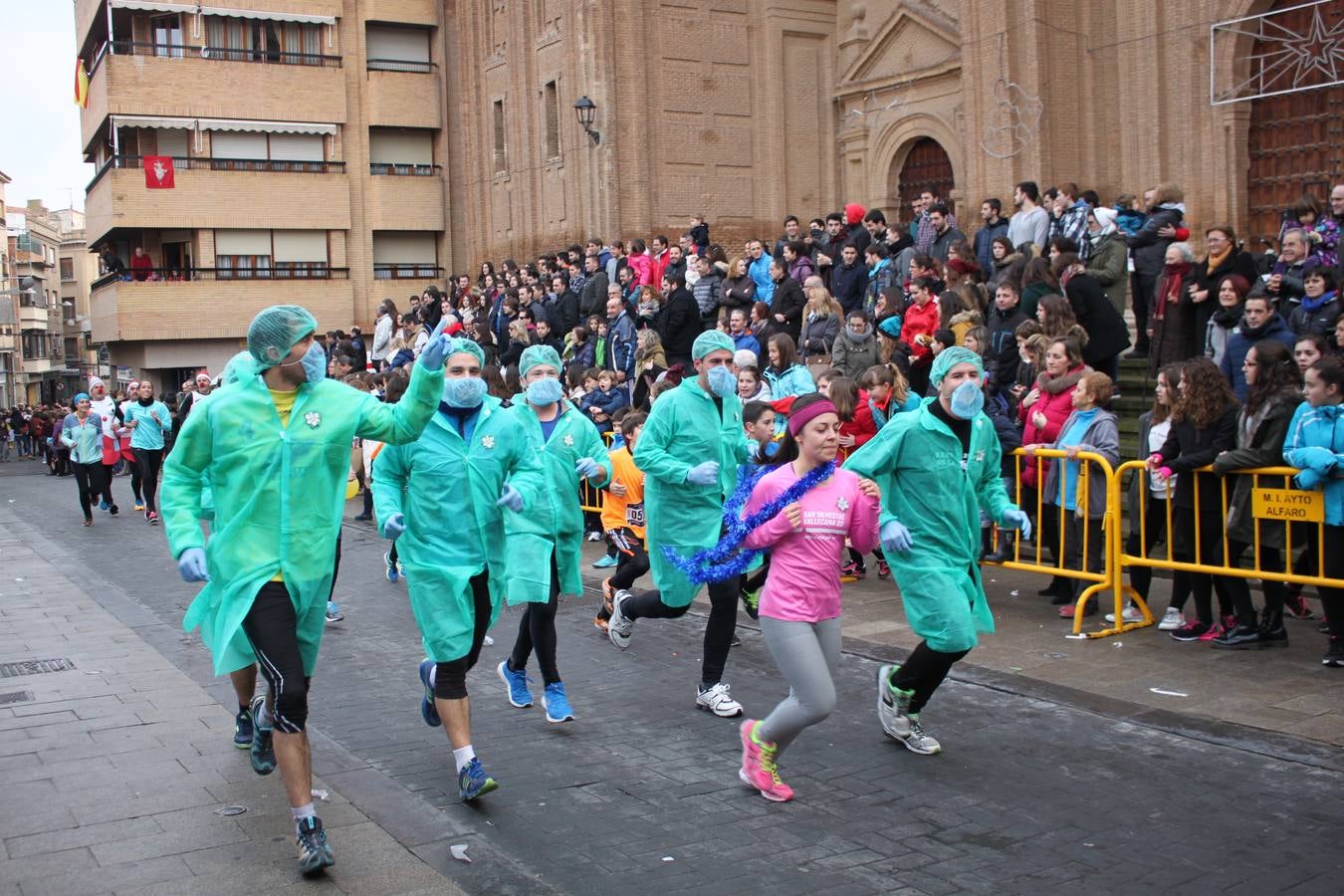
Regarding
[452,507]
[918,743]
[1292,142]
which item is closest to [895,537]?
[918,743]

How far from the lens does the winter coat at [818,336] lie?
15.1m

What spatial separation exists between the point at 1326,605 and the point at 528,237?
26.7m

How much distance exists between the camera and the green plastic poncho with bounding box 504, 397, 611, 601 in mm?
7262

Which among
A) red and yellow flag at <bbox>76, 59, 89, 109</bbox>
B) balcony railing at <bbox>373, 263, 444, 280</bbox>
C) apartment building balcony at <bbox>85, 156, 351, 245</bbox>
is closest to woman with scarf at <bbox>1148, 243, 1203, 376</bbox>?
balcony railing at <bbox>373, 263, 444, 280</bbox>

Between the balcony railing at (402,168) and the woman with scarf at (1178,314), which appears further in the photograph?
the balcony railing at (402,168)

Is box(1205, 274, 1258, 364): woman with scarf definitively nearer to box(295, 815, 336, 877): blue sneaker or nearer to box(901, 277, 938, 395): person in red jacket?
box(901, 277, 938, 395): person in red jacket

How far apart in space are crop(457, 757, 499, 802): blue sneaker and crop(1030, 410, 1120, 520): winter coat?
547cm

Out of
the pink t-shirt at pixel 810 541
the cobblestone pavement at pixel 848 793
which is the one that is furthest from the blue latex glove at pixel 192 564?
the pink t-shirt at pixel 810 541

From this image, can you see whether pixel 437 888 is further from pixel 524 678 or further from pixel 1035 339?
pixel 1035 339

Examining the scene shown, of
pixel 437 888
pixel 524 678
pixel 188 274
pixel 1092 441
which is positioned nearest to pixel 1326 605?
pixel 1092 441

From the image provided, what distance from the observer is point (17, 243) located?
93188 millimetres

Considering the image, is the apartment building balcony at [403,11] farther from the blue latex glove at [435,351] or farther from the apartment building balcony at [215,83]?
the blue latex glove at [435,351]

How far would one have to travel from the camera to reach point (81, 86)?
44.0 m

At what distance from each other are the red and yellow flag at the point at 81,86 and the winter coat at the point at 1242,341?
40.5 metres
